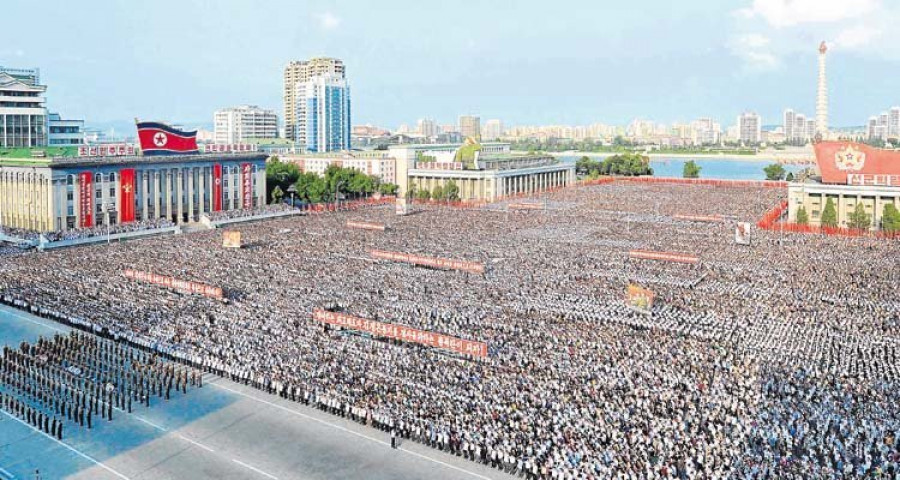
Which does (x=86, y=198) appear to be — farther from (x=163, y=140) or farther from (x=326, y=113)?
(x=326, y=113)

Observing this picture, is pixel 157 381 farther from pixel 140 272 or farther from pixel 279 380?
pixel 140 272

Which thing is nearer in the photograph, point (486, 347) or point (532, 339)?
point (486, 347)

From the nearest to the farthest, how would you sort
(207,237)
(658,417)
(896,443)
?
(896,443) → (658,417) → (207,237)

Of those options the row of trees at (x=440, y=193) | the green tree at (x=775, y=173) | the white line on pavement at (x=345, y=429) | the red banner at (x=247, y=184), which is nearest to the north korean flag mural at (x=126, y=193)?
the red banner at (x=247, y=184)

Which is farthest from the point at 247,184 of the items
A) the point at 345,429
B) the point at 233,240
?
the point at 345,429

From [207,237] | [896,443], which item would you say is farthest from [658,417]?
[207,237]

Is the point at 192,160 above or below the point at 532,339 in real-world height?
above

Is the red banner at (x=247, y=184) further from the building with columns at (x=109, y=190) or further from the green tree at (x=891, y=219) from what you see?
the green tree at (x=891, y=219)
